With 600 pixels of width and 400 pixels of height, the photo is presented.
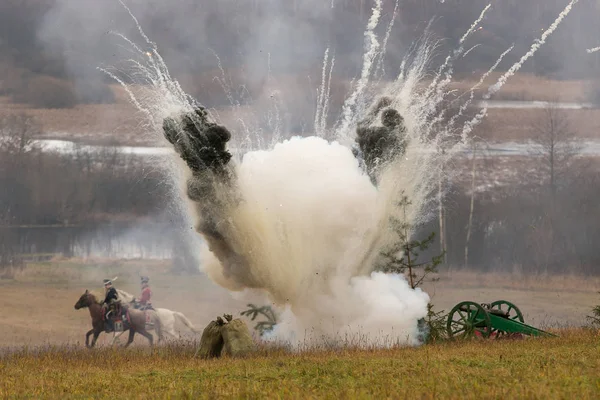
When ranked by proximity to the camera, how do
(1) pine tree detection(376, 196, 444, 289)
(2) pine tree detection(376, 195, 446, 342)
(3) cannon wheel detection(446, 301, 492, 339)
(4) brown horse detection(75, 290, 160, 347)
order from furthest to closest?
1. (4) brown horse detection(75, 290, 160, 347)
2. (1) pine tree detection(376, 196, 444, 289)
3. (2) pine tree detection(376, 195, 446, 342)
4. (3) cannon wheel detection(446, 301, 492, 339)

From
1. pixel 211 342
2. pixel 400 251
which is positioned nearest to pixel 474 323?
pixel 400 251

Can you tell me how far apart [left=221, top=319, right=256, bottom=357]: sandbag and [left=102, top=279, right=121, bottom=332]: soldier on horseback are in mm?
11997

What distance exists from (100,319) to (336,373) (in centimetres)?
1759

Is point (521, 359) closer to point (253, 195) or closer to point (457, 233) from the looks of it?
point (253, 195)

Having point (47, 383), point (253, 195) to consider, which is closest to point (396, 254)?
point (253, 195)

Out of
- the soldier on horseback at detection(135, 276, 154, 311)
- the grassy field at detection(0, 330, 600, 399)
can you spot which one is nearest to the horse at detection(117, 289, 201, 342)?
the soldier on horseback at detection(135, 276, 154, 311)

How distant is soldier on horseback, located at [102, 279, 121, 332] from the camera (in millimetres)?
37469

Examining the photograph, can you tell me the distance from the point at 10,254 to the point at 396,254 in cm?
4349

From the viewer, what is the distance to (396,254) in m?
31.7

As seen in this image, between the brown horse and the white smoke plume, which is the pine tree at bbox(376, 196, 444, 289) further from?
the brown horse

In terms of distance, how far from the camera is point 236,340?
26.4 metres

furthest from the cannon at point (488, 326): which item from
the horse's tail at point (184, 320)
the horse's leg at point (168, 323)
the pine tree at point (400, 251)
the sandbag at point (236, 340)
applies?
the horse's tail at point (184, 320)

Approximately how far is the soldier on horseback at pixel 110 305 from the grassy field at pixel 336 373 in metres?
8.94

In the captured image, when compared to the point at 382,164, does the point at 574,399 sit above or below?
below
